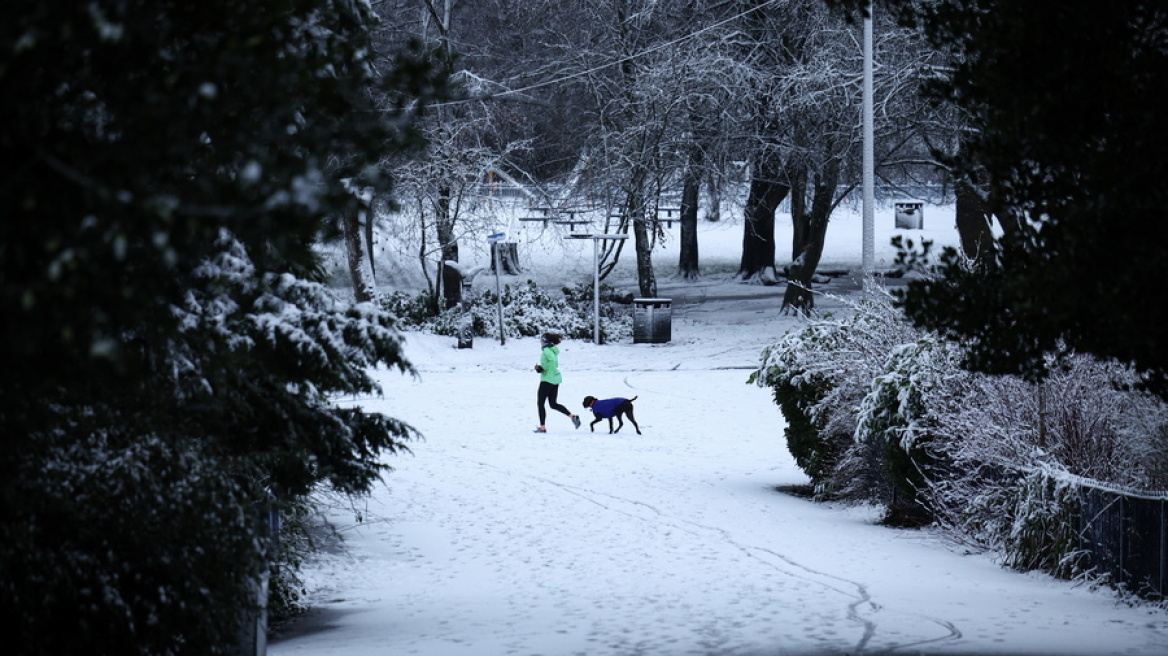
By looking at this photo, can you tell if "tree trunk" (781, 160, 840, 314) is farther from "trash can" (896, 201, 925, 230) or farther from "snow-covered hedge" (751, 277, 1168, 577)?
"trash can" (896, 201, 925, 230)

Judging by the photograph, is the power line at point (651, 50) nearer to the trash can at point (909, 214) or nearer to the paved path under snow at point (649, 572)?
the paved path under snow at point (649, 572)

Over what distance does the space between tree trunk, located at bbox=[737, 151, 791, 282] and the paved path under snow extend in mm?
12955

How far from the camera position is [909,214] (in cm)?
5031

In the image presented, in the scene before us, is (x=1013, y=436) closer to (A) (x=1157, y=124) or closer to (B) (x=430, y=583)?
(B) (x=430, y=583)

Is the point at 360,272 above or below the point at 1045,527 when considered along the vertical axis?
above

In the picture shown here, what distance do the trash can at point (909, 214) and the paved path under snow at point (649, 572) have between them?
96.6ft

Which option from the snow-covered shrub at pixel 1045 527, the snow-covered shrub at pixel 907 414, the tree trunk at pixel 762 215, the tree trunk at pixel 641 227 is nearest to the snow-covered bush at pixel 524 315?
the tree trunk at pixel 641 227

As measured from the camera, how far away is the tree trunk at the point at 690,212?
107 ft

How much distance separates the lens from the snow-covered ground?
26.2 ft

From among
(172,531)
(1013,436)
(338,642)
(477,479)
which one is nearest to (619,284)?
(477,479)

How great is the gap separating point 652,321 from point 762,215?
28.2ft

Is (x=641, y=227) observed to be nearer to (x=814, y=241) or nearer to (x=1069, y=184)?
(x=814, y=241)

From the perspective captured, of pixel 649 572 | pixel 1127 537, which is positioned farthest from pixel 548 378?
pixel 1127 537

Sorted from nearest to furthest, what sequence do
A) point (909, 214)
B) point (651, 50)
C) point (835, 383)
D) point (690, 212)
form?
point (835, 383) < point (651, 50) < point (690, 212) < point (909, 214)
